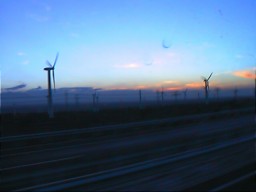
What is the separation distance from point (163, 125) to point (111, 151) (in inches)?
600

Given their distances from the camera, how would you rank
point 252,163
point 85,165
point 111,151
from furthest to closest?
point 111,151
point 85,165
point 252,163

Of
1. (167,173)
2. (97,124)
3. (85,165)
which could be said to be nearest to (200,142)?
(85,165)

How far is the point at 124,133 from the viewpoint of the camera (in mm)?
27797

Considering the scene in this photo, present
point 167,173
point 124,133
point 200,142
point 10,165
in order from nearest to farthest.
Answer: point 167,173 → point 10,165 → point 200,142 → point 124,133

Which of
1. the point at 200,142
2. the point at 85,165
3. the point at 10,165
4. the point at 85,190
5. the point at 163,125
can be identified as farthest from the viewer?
the point at 163,125

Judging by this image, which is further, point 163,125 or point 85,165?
point 163,125

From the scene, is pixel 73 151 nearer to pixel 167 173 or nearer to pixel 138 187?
pixel 167 173

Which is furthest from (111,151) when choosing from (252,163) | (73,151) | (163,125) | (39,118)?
(39,118)

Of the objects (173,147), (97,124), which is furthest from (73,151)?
(97,124)

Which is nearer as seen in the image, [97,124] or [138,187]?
[138,187]

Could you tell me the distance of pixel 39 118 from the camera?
35625 mm

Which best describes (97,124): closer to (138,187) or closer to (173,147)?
(173,147)

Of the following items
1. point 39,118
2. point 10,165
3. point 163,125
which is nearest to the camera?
point 10,165

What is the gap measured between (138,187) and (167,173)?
1594 mm
